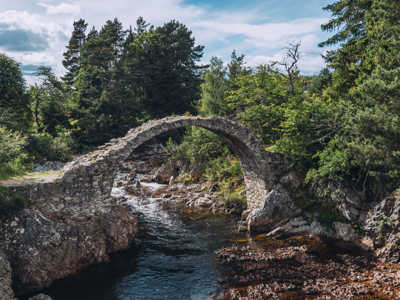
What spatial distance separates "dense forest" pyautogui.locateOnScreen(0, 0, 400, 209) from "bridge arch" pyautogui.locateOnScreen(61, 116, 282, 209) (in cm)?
169

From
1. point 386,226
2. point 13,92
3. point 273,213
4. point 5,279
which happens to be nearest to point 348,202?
point 386,226

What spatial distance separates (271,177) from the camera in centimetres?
1530

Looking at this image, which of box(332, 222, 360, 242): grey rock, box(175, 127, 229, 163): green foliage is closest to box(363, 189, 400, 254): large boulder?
box(332, 222, 360, 242): grey rock

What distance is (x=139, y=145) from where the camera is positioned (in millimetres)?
12266

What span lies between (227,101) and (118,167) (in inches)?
604

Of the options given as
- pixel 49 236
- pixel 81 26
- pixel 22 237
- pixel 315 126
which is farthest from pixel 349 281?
pixel 81 26

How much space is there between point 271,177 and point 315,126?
3.61 metres

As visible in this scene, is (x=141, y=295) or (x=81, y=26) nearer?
(x=141, y=295)

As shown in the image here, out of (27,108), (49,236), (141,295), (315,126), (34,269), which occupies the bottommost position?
(141,295)

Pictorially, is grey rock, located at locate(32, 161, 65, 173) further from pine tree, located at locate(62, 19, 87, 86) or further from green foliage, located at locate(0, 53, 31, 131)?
pine tree, located at locate(62, 19, 87, 86)

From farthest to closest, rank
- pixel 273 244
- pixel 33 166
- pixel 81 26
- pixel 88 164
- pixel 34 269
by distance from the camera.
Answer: pixel 81 26 → pixel 33 166 → pixel 273 244 → pixel 88 164 → pixel 34 269

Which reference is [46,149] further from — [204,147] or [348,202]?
[348,202]

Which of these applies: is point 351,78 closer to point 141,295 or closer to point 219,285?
point 219,285

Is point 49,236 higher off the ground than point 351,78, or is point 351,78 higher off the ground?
point 351,78
